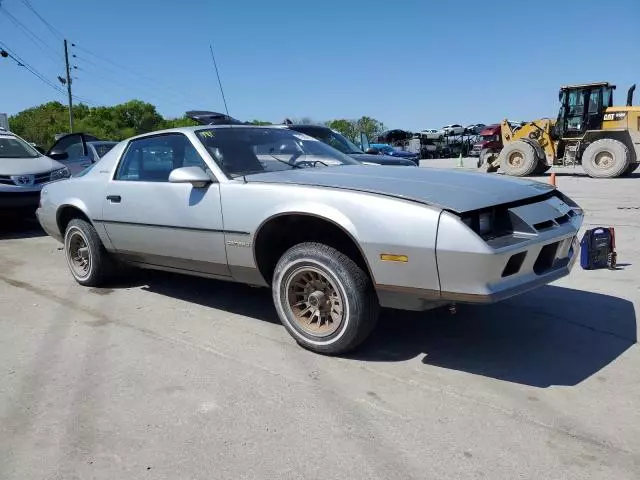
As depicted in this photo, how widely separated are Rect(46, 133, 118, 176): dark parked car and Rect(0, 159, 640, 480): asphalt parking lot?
6.29 metres

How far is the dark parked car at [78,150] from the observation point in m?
10.5

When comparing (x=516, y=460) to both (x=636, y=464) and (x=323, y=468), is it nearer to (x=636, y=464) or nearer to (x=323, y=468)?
(x=636, y=464)

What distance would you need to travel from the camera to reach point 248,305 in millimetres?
4566

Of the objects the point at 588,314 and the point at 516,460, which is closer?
the point at 516,460

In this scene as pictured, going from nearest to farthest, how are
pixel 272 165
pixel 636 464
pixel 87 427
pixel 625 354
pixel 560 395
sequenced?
pixel 636 464 < pixel 87 427 < pixel 560 395 < pixel 625 354 < pixel 272 165

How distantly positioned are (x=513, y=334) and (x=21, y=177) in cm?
751

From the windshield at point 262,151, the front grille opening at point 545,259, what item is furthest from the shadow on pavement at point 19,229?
the front grille opening at point 545,259

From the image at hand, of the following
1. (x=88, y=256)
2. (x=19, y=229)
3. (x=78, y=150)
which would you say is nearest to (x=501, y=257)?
(x=88, y=256)

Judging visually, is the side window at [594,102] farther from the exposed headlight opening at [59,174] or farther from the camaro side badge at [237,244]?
the camaro side badge at [237,244]

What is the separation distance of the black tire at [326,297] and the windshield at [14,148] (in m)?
7.40

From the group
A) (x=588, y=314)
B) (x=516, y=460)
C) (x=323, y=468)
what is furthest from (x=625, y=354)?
(x=323, y=468)

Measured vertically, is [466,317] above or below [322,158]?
below

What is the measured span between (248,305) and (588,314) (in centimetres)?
260

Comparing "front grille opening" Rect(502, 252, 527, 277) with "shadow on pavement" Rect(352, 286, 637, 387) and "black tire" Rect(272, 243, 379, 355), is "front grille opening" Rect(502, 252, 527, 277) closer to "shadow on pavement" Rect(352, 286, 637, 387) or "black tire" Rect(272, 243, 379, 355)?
"shadow on pavement" Rect(352, 286, 637, 387)
